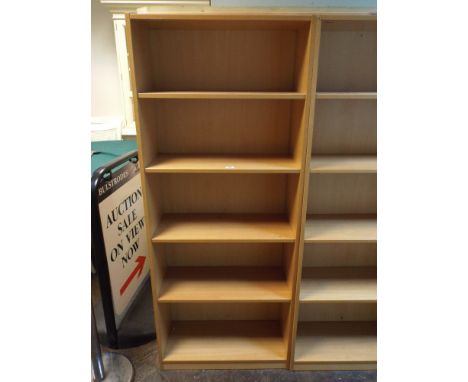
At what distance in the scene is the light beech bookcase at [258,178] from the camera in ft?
4.66

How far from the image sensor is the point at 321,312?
207 cm

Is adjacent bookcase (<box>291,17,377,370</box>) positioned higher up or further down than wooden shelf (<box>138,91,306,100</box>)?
further down

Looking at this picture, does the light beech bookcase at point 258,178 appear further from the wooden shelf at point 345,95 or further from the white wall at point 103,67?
the white wall at point 103,67

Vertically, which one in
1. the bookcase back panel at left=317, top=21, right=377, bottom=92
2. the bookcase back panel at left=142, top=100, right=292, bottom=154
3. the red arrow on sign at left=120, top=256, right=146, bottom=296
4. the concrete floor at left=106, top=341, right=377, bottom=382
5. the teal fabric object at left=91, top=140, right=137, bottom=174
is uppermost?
the bookcase back panel at left=317, top=21, right=377, bottom=92

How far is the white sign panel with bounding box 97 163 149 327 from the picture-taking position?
1749 mm

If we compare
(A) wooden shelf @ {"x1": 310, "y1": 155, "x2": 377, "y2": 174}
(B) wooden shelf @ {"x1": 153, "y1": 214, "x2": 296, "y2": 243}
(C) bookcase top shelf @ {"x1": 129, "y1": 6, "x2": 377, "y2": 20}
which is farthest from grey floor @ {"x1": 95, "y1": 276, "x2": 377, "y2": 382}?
(C) bookcase top shelf @ {"x1": 129, "y1": 6, "x2": 377, "y2": 20}

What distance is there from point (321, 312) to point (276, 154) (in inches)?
44.9

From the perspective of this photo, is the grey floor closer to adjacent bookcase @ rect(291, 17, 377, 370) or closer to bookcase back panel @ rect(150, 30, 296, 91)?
adjacent bookcase @ rect(291, 17, 377, 370)

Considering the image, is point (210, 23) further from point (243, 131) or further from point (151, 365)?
point (151, 365)

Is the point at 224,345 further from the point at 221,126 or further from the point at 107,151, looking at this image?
the point at 107,151

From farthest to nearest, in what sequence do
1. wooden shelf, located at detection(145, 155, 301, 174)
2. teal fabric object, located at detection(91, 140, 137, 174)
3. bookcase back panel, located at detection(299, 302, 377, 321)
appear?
teal fabric object, located at detection(91, 140, 137, 174) → bookcase back panel, located at detection(299, 302, 377, 321) → wooden shelf, located at detection(145, 155, 301, 174)

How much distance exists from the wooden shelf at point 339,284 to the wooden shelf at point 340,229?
0.35 metres

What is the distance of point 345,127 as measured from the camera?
166cm

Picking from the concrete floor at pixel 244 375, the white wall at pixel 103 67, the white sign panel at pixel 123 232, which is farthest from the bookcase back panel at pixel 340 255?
the white wall at pixel 103 67
